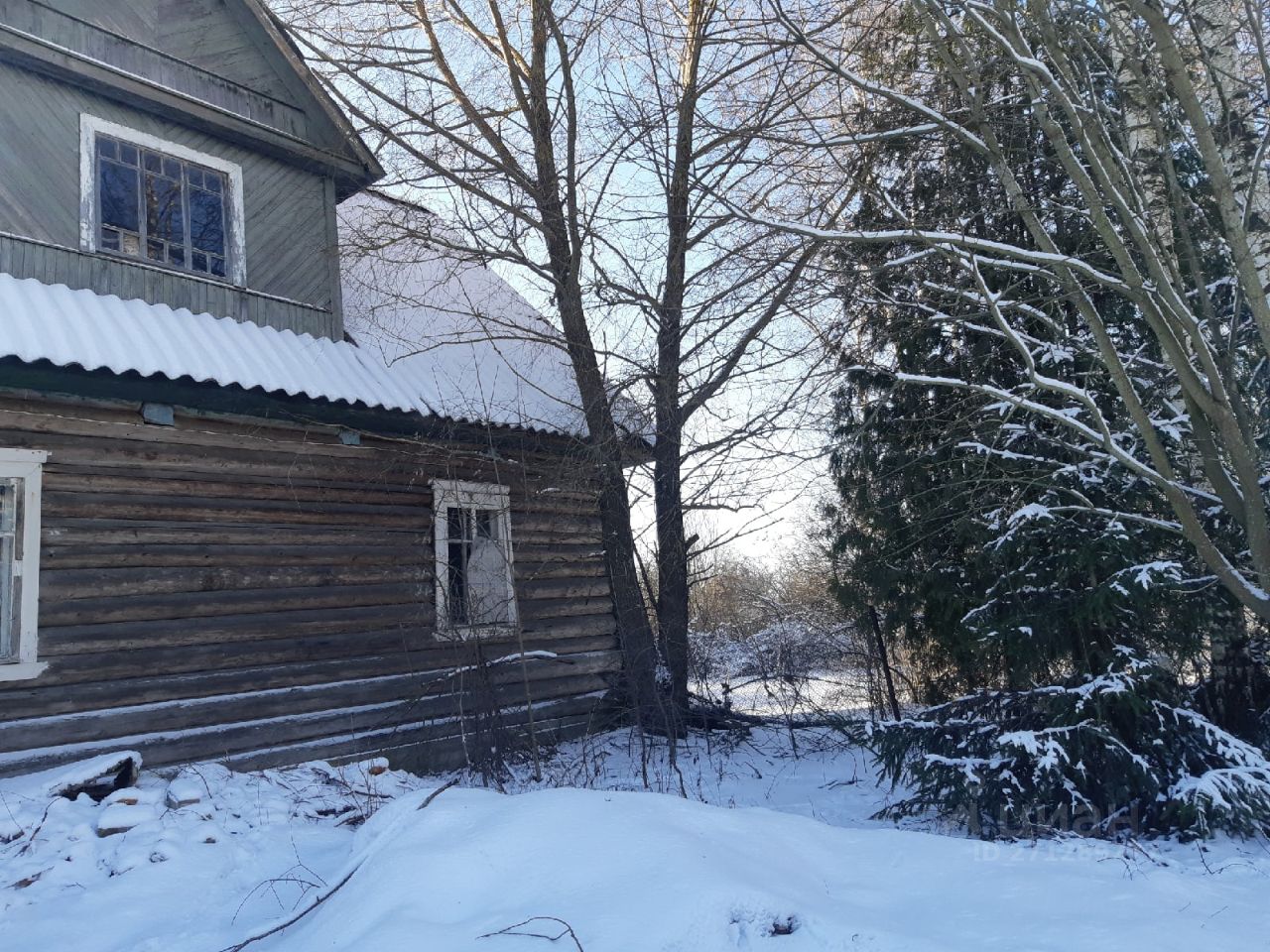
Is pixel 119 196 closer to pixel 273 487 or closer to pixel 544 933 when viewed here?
pixel 273 487

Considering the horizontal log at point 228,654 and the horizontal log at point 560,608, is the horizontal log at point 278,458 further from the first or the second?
the horizontal log at point 228,654

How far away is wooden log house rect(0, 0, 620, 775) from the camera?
7.01 m

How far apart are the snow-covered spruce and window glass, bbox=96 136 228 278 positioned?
7514 mm

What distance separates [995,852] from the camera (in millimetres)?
4770

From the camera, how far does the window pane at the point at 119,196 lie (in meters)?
8.34

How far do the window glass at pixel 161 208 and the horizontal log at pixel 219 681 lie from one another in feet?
11.9

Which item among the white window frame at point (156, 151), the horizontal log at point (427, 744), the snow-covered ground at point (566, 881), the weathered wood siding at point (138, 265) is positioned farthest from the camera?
the white window frame at point (156, 151)

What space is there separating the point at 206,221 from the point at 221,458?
2.50 metres

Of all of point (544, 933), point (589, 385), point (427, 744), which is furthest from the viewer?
point (589, 385)

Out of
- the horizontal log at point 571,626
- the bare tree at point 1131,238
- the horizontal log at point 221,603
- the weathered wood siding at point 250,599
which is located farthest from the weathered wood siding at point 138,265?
the bare tree at point 1131,238

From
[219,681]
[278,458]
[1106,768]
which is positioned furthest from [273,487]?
[1106,768]

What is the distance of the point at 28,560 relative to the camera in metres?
6.81

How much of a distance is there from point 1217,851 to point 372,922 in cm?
513

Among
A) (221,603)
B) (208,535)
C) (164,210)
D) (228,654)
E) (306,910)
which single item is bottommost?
(306,910)
